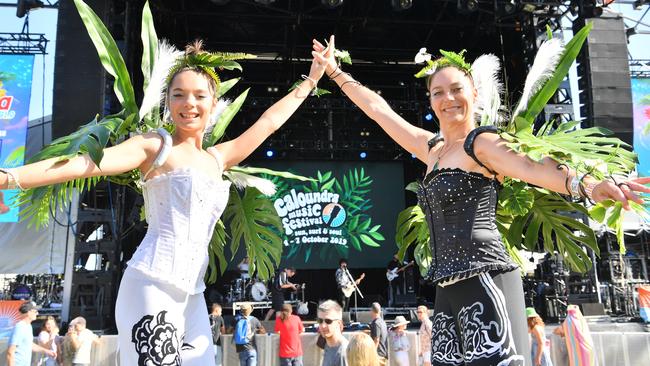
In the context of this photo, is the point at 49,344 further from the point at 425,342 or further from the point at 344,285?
the point at 344,285

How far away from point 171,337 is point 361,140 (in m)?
13.9

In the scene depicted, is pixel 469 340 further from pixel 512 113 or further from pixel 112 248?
pixel 112 248

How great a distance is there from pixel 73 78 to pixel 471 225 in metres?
8.90

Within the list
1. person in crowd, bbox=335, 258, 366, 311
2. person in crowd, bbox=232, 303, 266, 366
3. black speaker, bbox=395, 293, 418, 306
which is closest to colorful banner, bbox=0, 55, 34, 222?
person in crowd, bbox=232, 303, 266, 366

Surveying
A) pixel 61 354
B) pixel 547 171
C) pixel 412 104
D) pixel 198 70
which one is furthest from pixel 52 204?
pixel 412 104

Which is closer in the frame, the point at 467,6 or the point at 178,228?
the point at 178,228

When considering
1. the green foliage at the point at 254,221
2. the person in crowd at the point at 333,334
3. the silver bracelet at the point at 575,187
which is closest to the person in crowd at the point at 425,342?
the person in crowd at the point at 333,334

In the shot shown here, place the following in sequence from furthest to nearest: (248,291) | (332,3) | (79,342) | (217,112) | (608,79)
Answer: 1. (248,291)
2. (332,3)
3. (608,79)
4. (79,342)
5. (217,112)

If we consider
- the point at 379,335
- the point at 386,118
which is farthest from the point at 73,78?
the point at 386,118

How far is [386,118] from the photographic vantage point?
8.59ft

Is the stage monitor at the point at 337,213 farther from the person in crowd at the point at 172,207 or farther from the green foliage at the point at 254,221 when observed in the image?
the person in crowd at the point at 172,207

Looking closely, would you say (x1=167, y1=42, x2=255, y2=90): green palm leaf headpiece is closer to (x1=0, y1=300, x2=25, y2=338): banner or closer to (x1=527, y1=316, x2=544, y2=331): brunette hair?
(x1=527, y1=316, x2=544, y2=331): brunette hair

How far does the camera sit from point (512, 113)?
264cm

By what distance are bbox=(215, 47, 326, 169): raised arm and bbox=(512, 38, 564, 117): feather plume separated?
38.7 inches
